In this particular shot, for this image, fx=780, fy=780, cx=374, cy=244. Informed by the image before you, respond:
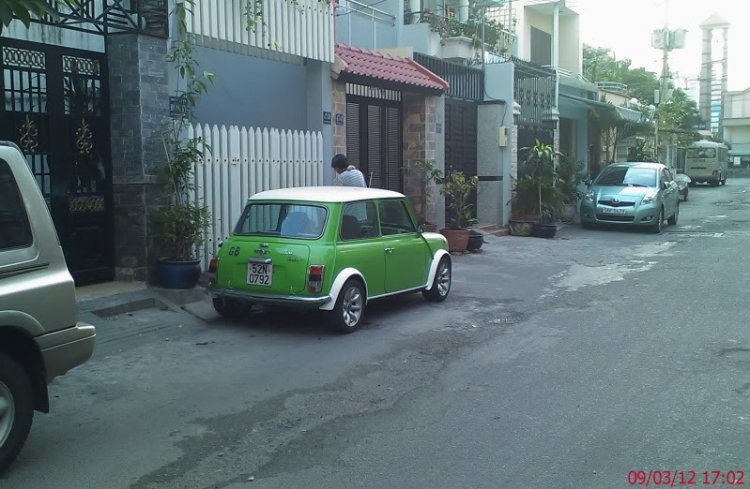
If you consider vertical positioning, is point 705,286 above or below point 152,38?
below

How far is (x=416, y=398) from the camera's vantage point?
20.4 ft

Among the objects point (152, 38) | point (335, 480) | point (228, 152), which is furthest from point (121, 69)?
point (335, 480)

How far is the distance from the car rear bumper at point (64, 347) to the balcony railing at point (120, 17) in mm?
5466

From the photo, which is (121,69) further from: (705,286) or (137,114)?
(705,286)

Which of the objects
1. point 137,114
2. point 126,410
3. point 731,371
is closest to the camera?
point 126,410

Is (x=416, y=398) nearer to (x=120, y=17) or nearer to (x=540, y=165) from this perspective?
(x=120, y=17)

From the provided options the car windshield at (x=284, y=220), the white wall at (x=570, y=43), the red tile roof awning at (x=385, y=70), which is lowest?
the car windshield at (x=284, y=220)

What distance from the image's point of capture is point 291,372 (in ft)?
22.9

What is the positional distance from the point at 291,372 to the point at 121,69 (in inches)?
196

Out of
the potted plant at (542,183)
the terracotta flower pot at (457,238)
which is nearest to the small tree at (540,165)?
the potted plant at (542,183)

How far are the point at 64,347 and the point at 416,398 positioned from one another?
2.69 metres

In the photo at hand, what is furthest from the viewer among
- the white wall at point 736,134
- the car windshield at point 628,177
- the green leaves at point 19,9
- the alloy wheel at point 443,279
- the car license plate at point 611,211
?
the white wall at point 736,134
